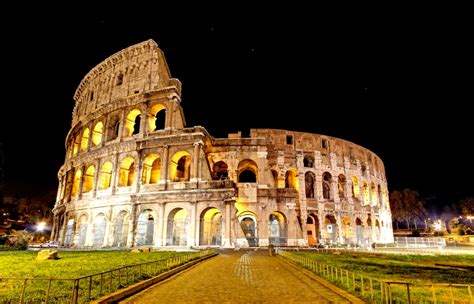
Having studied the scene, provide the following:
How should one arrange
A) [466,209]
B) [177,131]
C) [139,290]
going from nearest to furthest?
[139,290], [177,131], [466,209]

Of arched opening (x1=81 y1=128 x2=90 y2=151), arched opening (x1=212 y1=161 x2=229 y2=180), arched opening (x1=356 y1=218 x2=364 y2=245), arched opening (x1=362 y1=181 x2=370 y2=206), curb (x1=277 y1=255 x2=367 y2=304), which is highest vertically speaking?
arched opening (x1=81 y1=128 x2=90 y2=151)

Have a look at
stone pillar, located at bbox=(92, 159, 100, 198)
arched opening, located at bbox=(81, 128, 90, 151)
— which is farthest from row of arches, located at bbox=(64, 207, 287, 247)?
arched opening, located at bbox=(81, 128, 90, 151)

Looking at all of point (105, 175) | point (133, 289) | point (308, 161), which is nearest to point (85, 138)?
point (105, 175)

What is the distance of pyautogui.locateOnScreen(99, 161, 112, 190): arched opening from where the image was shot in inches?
1150

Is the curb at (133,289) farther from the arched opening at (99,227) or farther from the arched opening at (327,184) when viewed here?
the arched opening at (327,184)

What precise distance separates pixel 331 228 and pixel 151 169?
2189 centimetres

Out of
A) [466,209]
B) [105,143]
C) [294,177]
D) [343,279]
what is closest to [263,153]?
[294,177]

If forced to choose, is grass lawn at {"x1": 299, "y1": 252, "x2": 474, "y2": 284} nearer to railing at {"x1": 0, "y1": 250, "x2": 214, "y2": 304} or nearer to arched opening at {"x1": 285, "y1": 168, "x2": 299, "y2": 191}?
railing at {"x1": 0, "y1": 250, "x2": 214, "y2": 304}

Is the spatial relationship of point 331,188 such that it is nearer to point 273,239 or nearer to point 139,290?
point 273,239

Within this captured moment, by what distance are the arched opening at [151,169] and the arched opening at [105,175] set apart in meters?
4.27

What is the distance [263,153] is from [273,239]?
8.60 meters

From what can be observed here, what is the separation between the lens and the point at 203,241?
24.8m

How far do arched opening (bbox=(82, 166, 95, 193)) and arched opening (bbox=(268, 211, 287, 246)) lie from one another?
63.3 ft

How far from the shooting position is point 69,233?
30.9m
